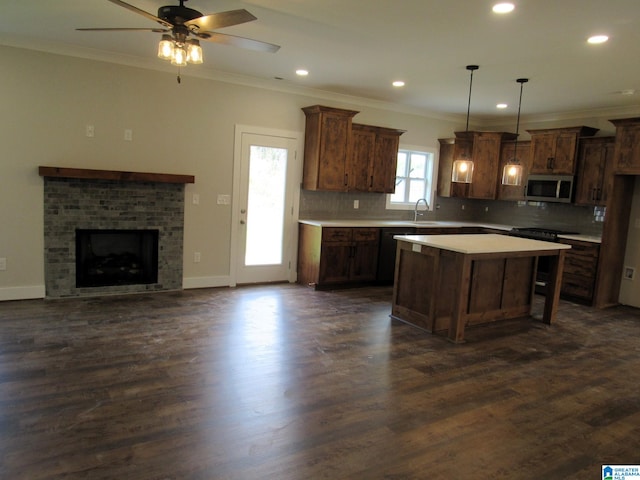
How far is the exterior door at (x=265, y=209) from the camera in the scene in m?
5.99

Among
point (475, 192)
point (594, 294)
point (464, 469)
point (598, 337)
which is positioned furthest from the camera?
point (475, 192)

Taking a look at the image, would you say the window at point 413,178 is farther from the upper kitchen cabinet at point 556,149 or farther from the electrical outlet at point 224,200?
the electrical outlet at point 224,200

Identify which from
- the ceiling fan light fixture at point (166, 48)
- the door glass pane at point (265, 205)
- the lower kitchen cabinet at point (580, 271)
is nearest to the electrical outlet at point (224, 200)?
the door glass pane at point (265, 205)

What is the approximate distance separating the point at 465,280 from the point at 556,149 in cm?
353

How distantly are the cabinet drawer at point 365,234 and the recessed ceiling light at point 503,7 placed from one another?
3508 millimetres

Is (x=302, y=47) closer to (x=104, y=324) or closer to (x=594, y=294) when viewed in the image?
(x=104, y=324)

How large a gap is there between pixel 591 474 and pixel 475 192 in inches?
229

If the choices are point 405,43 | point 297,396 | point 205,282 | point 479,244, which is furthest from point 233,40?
point 205,282

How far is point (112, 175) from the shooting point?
5.01 meters

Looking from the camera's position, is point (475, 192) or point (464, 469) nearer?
point (464, 469)

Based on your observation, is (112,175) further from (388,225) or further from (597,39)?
(597,39)

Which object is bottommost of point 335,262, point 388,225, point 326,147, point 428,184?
point 335,262

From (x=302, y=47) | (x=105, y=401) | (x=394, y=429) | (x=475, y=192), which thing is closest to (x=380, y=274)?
(x=475, y=192)

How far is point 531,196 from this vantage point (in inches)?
272
